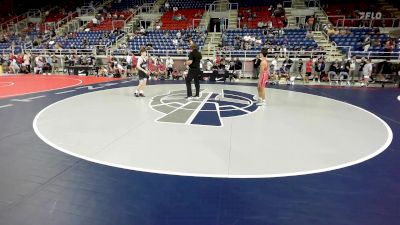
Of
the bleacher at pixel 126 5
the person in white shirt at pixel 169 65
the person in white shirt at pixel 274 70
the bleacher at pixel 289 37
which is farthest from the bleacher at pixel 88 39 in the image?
the person in white shirt at pixel 274 70

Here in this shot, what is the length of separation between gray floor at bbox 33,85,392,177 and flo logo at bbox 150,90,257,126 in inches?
13.5

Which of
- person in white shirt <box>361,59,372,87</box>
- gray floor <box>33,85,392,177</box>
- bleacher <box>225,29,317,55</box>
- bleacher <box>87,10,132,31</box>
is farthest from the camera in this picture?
bleacher <box>87,10,132,31</box>

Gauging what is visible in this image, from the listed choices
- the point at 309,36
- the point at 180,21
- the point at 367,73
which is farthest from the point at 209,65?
the point at 180,21

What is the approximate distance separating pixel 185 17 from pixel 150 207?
2479 cm

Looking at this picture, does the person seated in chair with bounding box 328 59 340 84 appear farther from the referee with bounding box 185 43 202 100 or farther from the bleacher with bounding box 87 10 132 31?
the bleacher with bounding box 87 10 132 31

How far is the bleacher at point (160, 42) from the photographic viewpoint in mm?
20231

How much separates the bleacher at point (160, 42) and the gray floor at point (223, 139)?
40.6 ft

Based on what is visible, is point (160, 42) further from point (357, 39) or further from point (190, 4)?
point (357, 39)

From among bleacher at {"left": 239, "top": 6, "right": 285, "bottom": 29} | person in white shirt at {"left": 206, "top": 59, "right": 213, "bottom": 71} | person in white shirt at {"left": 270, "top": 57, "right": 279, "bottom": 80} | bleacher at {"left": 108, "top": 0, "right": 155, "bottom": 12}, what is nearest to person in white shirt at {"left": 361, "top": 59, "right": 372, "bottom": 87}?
person in white shirt at {"left": 270, "top": 57, "right": 279, "bottom": 80}

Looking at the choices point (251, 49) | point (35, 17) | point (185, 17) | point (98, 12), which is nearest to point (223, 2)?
point (185, 17)

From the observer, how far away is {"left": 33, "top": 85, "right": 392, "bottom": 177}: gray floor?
445cm

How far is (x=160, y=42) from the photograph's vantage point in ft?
71.1

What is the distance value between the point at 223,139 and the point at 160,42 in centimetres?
1736

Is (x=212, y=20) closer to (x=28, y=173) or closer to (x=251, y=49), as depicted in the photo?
(x=251, y=49)
